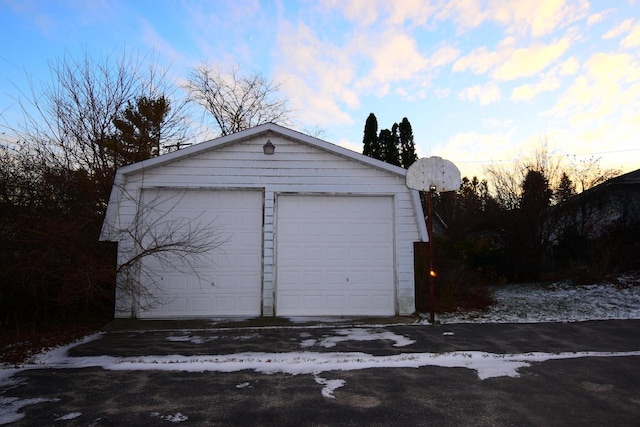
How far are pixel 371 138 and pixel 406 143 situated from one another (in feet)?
11.8

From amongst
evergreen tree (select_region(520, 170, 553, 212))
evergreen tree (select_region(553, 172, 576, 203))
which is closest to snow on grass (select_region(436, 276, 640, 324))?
evergreen tree (select_region(520, 170, 553, 212))

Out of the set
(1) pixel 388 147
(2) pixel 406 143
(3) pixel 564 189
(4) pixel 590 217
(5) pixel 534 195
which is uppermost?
(2) pixel 406 143

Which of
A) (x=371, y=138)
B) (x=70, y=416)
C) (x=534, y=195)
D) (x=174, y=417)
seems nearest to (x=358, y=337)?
(x=174, y=417)

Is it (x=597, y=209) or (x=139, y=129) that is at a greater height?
(x=139, y=129)

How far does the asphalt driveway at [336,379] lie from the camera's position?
3.18 meters

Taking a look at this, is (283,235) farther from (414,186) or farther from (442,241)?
(442,241)

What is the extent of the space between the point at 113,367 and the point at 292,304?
11.7ft

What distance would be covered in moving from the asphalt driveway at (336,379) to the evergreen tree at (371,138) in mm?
27417

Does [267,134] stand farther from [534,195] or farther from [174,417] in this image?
[534,195]

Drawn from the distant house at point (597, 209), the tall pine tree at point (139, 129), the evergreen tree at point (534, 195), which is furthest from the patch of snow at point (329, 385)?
the distant house at point (597, 209)

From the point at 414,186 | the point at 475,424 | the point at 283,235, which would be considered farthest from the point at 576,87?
the point at 475,424

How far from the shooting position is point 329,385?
153 inches

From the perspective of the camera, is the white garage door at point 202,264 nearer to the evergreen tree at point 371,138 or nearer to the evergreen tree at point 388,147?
the evergreen tree at point 371,138

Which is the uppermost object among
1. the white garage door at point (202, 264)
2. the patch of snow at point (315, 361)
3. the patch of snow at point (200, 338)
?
the white garage door at point (202, 264)
